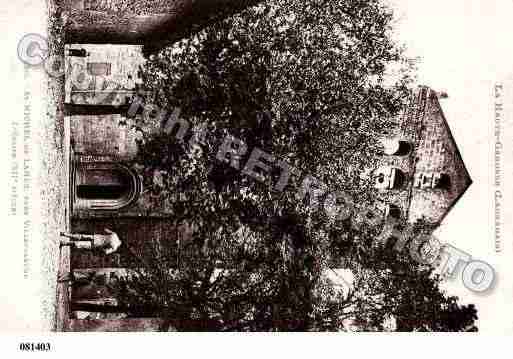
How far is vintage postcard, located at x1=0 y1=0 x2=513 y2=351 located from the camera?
6973mm

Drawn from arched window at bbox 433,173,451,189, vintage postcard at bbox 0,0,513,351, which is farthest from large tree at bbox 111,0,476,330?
arched window at bbox 433,173,451,189

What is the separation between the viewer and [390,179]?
23.7 ft

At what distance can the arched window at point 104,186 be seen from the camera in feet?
24.3

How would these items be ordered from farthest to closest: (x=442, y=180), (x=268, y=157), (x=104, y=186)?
(x=104, y=186)
(x=442, y=180)
(x=268, y=157)

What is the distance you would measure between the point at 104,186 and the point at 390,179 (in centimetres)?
422

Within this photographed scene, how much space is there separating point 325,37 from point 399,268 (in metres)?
3.24

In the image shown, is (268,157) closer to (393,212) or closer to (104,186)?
(393,212)

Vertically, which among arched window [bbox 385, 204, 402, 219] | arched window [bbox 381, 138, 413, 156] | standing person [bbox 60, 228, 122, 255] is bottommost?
standing person [bbox 60, 228, 122, 255]

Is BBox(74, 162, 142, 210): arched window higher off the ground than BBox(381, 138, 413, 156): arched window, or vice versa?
BBox(381, 138, 413, 156): arched window

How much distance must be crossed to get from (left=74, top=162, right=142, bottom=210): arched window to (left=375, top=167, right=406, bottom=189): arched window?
10.7 ft

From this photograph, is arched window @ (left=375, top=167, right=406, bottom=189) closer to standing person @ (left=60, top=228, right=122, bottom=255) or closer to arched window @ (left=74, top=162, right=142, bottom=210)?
arched window @ (left=74, top=162, right=142, bottom=210)

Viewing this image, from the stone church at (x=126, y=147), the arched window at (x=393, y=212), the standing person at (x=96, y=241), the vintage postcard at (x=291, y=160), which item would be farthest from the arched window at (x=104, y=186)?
the arched window at (x=393, y=212)

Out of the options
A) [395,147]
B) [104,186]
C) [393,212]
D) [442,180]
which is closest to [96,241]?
[104,186]

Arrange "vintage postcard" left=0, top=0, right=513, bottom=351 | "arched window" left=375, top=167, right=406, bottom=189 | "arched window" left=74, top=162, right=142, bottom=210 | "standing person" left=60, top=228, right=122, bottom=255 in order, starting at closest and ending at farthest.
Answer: "vintage postcard" left=0, top=0, right=513, bottom=351
"standing person" left=60, top=228, right=122, bottom=255
"arched window" left=375, top=167, right=406, bottom=189
"arched window" left=74, top=162, right=142, bottom=210
